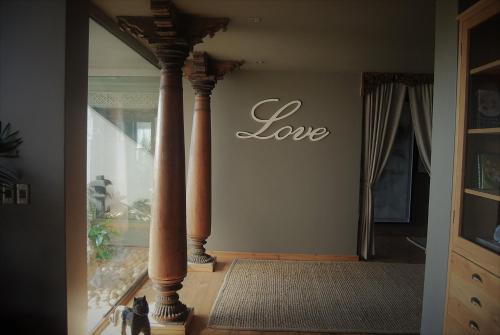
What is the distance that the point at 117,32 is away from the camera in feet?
10.9

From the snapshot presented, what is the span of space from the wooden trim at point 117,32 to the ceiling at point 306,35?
0.16ft

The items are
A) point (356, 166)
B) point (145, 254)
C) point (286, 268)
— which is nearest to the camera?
point (145, 254)

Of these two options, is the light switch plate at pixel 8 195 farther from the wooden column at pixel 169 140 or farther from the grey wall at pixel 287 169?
the grey wall at pixel 287 169

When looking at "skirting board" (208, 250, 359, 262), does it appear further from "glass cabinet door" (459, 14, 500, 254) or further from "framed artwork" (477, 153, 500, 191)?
"framed artwork" (477, 153, 500, 191)

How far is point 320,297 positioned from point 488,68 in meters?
2.70

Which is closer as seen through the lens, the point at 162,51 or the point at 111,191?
the point at 162,51

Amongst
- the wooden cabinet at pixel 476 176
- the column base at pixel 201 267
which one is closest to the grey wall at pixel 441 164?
the wooden cabinet at pixel 476 176

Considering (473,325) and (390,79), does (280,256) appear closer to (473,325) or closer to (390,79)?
(390,79)

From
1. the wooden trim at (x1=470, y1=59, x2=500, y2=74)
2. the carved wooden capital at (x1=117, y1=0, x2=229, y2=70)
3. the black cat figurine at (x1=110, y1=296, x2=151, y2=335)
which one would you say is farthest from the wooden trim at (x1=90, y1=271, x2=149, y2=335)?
the wooden trim at (x1=470, y1=59, x2=500, y2=74)

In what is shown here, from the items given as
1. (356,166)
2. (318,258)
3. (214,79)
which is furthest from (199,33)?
(318,258)

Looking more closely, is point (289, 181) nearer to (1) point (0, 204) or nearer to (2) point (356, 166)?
(2) point (356, 166)

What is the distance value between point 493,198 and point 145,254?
3.62 metres

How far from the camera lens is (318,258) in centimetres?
522

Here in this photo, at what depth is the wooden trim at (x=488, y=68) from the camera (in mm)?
1899
